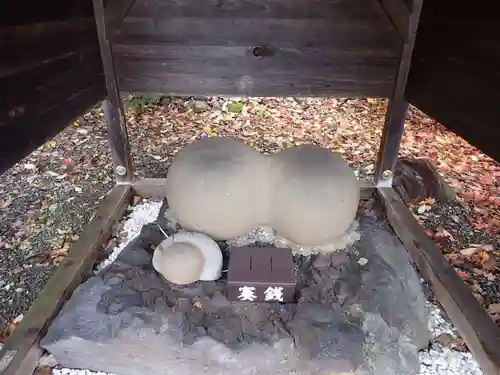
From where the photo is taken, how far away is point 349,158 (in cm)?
345

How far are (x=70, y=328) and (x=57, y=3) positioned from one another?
1208 millimetres

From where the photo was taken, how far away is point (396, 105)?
2.28 m

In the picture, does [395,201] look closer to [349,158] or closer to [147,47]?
[349,158]

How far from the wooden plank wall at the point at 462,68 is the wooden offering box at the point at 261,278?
82 cm

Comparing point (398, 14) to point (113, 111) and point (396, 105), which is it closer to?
point (396, 105)

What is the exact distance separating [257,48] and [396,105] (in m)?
0.76

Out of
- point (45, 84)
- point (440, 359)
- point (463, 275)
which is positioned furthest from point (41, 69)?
point (463, 275)

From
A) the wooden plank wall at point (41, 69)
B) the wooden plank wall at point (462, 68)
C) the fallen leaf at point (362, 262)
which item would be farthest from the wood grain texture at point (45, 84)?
the wooden plank wall at point (462, 68)

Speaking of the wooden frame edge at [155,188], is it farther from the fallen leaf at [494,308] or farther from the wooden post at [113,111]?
the fallen leaf at [494,308]

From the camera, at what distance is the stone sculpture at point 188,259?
5.68ft

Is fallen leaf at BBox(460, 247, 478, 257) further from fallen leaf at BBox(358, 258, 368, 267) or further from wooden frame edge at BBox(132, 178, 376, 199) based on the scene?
fallen leaf at BBox(358, 258, 368, 267)

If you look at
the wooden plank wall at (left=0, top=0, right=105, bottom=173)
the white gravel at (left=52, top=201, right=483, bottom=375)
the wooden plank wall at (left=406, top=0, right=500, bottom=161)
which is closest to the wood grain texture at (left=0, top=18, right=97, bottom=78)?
the wooden plank wall at (left=0, top=0, right=105, bottom=173)

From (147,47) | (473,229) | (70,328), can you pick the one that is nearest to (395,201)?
(473,229)

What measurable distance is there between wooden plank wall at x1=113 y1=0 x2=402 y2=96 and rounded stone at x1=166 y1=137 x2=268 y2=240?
0.43 m
